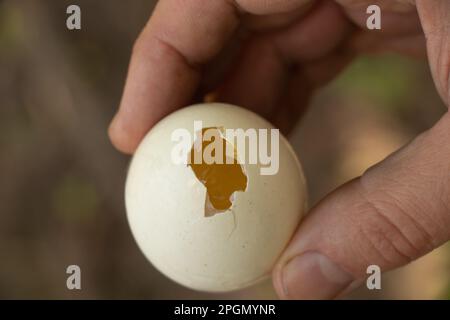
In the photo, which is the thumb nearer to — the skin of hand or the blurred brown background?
the skin of hand

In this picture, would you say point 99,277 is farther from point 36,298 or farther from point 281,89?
point 281,89

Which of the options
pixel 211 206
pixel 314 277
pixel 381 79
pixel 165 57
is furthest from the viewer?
pixel 381 79

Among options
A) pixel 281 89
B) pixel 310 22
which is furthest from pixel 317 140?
pixel 310 22

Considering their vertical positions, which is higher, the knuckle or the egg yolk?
the egg yolk

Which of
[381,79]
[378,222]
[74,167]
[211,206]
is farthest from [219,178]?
[381,79]

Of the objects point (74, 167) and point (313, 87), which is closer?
point (313, 87)

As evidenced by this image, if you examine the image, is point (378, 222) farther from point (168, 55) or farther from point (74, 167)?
point (74, 167)

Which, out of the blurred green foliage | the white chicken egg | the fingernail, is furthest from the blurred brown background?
the white chicken egg
